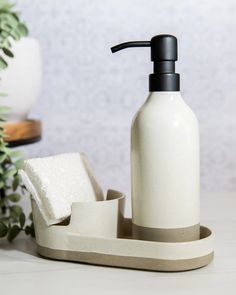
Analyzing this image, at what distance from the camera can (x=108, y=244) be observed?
0.50 meters

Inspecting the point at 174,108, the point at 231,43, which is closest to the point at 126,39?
the point at 231,43

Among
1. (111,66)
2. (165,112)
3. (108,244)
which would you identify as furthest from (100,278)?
(111,66)

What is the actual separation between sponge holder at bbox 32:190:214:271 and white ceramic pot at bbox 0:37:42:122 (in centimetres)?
29

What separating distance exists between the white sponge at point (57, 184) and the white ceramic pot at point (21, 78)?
0.25 m

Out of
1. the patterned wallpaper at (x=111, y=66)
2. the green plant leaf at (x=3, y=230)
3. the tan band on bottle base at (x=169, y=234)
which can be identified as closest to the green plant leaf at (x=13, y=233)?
the green plant leaf at (x=3, y=230)

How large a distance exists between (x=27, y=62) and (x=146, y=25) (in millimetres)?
309

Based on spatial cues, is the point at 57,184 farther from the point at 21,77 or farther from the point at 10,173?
the point at 21,77

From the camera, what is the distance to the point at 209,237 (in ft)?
1.64

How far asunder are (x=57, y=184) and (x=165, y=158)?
0.12 m

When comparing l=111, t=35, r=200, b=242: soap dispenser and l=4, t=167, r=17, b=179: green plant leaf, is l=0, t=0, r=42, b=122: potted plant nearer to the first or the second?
l=4, t=167, r=17, b=179: green plant leaf

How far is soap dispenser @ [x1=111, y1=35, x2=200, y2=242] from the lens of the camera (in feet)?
1.63

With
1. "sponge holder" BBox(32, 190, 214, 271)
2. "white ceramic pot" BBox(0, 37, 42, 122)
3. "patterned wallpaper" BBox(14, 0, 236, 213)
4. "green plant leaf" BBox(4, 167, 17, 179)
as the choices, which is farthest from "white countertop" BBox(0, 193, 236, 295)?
"patterned wallpaper" BBox(14, 0, 236, 213)

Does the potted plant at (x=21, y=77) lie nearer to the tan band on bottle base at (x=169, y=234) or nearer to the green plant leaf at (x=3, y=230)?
the green plant leaf at (x=3, y=230)

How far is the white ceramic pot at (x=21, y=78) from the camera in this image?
0.78m
